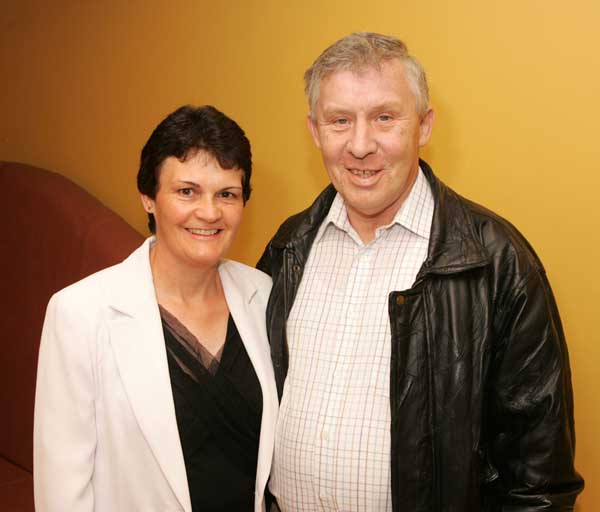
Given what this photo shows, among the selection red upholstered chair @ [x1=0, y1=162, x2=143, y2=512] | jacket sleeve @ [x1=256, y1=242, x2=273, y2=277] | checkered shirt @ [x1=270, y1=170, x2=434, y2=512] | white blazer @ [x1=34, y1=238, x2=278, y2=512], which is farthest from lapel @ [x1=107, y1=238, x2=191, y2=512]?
red upholstered chair @ [x1=0, y1=162, x2=143, y2=512]

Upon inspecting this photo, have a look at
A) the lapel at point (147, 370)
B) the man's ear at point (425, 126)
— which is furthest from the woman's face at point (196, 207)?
the man's ear at point (425, 126)

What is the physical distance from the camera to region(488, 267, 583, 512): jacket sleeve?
1.52 metres

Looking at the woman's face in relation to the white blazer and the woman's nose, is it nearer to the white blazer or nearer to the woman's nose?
the woman's nose

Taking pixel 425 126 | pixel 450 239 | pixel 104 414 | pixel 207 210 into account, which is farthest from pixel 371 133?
pixel 104 414

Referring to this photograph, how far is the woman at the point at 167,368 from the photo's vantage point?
1627 millimetres

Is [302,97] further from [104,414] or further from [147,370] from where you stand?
[104,414]

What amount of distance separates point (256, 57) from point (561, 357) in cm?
139

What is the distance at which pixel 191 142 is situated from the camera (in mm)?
1713

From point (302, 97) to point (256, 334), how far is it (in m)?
0.84

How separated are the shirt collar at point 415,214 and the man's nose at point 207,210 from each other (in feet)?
1.00

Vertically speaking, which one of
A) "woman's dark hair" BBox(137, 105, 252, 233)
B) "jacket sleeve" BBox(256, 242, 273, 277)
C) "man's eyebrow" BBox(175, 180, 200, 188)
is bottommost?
"jacket sleeve" BBox(256, 242, 273, 277)

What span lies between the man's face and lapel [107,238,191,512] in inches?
21.1

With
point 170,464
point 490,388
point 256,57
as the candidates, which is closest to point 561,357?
point 490,388

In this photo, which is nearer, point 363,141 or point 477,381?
point 477,381
